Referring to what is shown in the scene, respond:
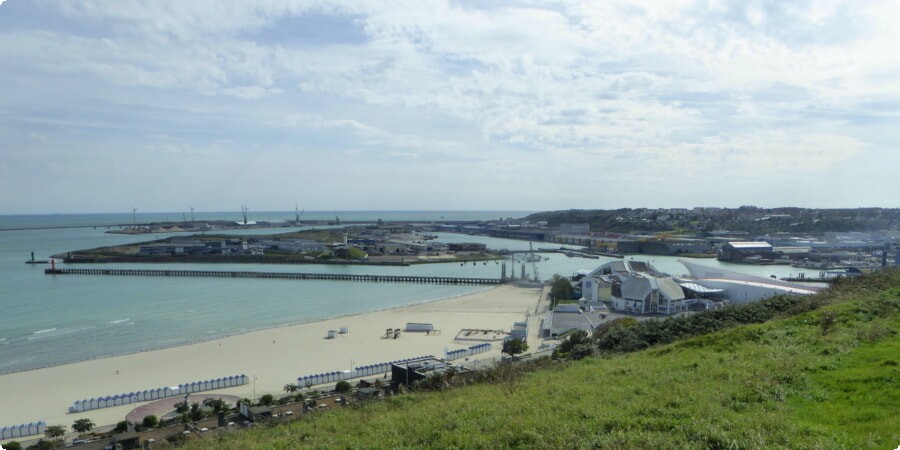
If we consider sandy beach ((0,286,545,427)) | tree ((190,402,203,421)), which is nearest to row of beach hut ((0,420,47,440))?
sandy beach ((0,286,545,427))

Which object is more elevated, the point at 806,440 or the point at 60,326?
the point at 806,440

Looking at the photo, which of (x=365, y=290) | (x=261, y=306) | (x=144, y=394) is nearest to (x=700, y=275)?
(x=365, y=290)

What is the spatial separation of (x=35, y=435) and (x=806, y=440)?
11.8 metres

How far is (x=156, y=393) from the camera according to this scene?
11.9 metres

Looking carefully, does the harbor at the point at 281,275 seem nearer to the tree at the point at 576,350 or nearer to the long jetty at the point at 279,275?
the long jetty at the point at 279,275

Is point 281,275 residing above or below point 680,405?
below

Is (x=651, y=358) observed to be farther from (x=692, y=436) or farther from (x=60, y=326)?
(x=60, y=326)

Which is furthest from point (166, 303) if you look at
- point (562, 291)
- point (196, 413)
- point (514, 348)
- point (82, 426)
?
point (514, 348)

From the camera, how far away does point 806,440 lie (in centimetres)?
354

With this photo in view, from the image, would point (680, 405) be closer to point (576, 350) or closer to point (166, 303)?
point (576, 350)

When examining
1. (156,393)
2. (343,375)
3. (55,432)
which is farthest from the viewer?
(343,375)

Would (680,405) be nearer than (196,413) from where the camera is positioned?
Yes

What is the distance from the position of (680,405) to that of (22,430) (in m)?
11.2

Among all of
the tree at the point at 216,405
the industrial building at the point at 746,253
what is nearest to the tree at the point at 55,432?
the tree at the point at 216,405
